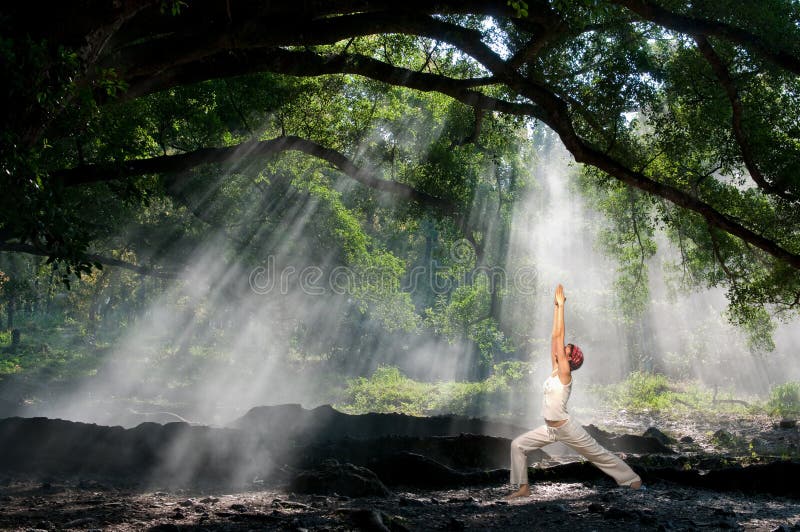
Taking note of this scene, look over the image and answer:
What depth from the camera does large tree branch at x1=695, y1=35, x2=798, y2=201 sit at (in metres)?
8.50

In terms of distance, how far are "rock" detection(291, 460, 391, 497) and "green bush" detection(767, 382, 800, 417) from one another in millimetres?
12567

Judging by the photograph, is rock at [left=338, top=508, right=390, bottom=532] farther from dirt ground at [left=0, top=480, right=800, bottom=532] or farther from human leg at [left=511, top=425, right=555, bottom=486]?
human leg at [left=511, top=425, right=555, bottom=486]

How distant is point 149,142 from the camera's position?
1276cm

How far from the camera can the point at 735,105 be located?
9195 mm

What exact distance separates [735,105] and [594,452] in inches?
224

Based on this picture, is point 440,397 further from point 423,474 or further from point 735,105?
point 735,105

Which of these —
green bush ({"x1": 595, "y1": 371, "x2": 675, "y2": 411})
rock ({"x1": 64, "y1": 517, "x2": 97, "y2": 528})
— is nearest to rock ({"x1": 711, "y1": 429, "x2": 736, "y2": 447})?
green bush ({"x1": 595, "y1": 371, "x2": 675, "y2": 411})

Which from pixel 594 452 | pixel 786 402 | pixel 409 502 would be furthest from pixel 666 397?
pixel 409 502

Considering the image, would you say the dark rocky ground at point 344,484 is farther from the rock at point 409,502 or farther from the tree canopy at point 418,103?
the tree canopy at point 418,103

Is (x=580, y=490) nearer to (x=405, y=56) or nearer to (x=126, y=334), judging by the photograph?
(x=405, y=56)

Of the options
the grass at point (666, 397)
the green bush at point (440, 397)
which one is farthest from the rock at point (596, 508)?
the green bush at point (440, 397)

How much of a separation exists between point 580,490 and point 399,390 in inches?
693

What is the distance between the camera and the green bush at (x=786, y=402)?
51.9 feet

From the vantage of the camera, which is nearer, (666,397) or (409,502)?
(409,502)
